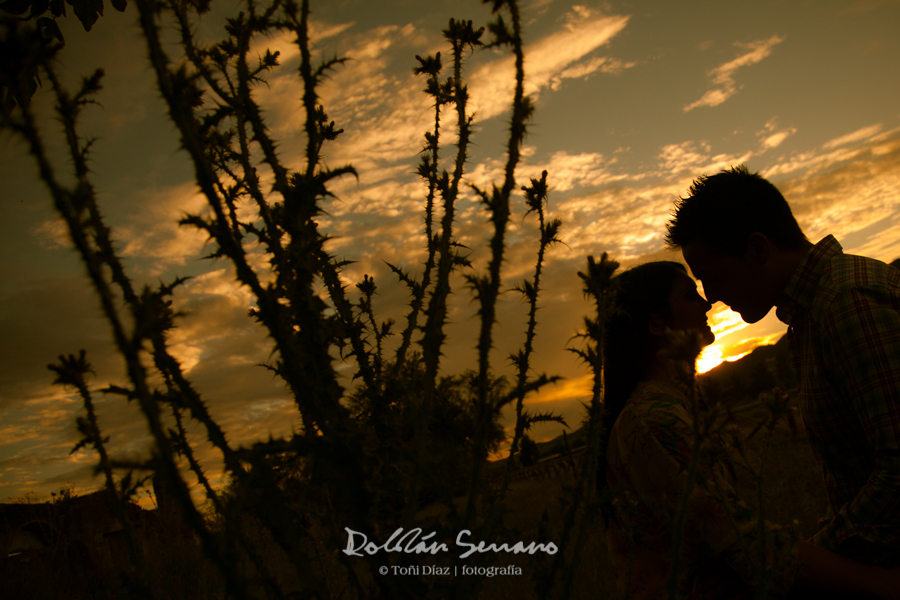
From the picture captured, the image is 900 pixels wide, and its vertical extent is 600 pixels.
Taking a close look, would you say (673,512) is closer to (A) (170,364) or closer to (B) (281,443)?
(B) (281,443)

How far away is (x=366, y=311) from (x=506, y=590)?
3.02m

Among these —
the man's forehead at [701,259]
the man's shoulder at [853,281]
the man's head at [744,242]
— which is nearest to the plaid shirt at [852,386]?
the man's shoulder at [853,281]

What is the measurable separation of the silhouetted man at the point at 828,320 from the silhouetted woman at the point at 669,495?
0.19 m

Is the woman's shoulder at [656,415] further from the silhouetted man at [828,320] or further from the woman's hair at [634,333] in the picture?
the silhouetted man at [828,320]

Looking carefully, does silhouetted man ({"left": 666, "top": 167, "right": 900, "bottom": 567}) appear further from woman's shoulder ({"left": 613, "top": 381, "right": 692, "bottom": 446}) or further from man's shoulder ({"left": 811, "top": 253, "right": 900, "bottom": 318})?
woman's shoulder ({"left": 613, "top": 381, "right": 692, "bottom": 446})

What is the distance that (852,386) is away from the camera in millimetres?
2320

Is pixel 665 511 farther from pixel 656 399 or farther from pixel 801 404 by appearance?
pixel 801 404

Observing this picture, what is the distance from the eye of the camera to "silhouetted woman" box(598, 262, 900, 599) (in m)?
1.81

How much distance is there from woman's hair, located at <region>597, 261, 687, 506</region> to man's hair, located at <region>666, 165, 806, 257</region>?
30cm

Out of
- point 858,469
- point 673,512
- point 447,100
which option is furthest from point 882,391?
point 447,100

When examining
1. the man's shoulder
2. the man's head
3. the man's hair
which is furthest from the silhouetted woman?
the man's shoulder

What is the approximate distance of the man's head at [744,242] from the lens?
9.68ft

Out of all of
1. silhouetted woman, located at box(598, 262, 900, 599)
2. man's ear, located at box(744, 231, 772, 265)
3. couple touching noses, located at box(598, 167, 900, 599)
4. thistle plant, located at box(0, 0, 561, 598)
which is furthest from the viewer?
man's ear, located at box(744, 231, 772, 265)

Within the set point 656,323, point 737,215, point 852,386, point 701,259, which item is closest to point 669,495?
point 852,386
